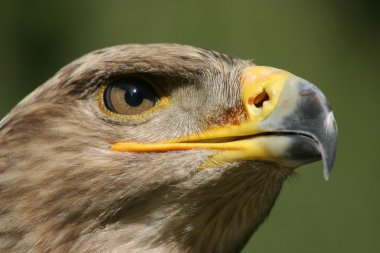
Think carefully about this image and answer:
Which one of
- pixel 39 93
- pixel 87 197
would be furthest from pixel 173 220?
pixel 39 93

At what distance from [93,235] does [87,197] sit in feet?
0.34

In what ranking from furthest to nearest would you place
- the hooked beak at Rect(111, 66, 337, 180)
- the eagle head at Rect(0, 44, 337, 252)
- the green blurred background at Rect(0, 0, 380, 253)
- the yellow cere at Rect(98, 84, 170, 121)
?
the green blurred background at Rect(0, 0, 380, 253), the yellow cere at Rect(98, 84, 170, 121), the eagle head at Rect(0, 44, 337, 252), the hooked beak at Rect(111, 66, 337, 180)

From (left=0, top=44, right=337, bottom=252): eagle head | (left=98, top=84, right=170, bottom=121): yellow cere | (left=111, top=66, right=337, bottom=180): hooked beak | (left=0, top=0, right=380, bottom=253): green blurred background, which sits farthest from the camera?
(left=0, top=0, right=380, bottom=253): green blurred background

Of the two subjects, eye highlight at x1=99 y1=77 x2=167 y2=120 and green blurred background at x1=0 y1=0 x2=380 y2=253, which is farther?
green blurred background at x1=0 y1=0 x2=380 y2=253

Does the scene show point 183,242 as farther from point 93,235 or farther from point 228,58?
point 228,58

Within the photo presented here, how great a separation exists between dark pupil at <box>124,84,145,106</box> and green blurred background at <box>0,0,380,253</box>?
7.46ft

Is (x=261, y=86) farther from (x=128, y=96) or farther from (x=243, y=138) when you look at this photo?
(x=128, y=96)

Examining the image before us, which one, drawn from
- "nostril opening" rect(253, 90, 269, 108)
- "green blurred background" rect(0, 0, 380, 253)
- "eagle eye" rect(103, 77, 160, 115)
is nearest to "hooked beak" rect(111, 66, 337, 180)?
"nostril opening" rect(253, 90, 269, 108)

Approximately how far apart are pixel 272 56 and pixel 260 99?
257 cm

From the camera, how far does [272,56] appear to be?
4.77 meters

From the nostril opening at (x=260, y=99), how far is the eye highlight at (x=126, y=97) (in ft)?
0.88

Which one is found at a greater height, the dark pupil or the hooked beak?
the dark pupil

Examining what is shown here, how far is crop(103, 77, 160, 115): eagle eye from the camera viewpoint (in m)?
2.32

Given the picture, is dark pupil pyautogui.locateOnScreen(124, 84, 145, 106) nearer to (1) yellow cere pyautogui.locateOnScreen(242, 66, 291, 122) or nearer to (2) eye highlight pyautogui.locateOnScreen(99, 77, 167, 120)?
(2) eye highlight pyautogui.locateOnScreen(99, 77, 167, 120)
